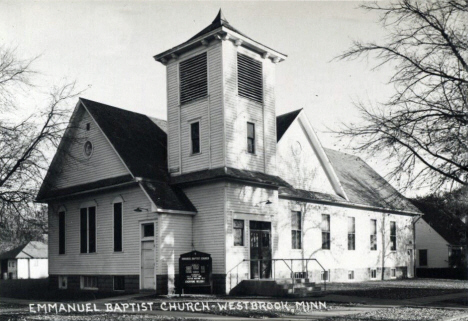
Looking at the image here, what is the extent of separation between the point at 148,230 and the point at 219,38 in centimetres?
901

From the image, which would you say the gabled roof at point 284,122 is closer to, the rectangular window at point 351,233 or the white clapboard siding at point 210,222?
the white clapboard siding at point 210,222

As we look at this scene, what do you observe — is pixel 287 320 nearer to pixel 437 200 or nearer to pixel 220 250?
pixel 437 200

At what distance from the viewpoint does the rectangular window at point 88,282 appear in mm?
27719

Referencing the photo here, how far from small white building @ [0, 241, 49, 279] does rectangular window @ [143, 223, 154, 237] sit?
186 feet

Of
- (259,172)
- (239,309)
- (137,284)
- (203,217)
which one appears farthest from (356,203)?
(239,309)

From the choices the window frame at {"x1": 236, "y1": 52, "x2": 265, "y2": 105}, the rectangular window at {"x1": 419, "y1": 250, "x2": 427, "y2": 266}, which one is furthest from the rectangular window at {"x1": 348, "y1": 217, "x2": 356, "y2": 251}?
the rectangular window at {"x1": 419, "y1": 250, "x2": 427, "y2": 266}

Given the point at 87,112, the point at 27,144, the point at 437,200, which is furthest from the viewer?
the point at 87,112

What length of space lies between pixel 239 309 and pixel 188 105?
11406 millimetres

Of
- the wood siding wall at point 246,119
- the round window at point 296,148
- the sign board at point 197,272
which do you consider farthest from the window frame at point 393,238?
the sign board at point 197,272

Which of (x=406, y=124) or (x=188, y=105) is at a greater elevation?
(x=188, y=105)

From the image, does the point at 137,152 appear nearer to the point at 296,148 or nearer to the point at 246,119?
the point at 246,119

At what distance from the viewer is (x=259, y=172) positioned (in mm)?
26344

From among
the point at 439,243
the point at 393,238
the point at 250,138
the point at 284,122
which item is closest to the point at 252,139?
the point at 250,138

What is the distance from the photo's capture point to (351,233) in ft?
115
